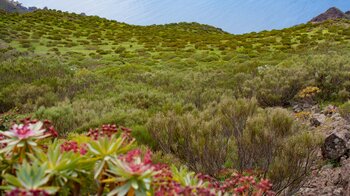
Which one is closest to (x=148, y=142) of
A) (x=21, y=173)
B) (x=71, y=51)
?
(x=21, y=173)

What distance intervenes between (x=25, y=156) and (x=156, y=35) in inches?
1413

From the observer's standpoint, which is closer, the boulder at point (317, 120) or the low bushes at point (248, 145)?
the low bushes at point (248, 145)

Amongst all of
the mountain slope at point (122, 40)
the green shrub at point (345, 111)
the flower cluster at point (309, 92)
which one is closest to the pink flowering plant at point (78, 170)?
the green shrub at point (345, 111)

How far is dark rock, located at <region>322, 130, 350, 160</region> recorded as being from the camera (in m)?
6.43

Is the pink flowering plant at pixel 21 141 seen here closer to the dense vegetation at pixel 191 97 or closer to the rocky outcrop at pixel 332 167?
the dense vegetation at pixel 191 97

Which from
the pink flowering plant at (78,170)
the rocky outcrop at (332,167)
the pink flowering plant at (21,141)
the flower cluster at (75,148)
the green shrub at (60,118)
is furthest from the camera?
the green shrub at (60,118)

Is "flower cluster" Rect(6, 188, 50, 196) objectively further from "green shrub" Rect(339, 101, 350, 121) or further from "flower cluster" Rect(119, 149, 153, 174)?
"green shrub" Rect(339, 101, 350, 121)

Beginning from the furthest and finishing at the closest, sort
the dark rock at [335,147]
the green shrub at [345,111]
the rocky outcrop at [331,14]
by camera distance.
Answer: the rocky outcrop at [331,14] → the green shrub at [345,111] → the dark rock at [335,147]

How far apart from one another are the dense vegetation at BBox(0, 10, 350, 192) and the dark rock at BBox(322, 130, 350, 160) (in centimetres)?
45

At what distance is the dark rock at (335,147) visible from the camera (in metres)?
6.43

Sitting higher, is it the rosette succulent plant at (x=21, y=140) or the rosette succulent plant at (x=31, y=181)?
the rosette succulent plant at (x=21, y=140)

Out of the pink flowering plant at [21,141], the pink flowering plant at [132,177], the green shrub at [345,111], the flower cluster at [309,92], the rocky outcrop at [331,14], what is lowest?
the green shrub at [345,111]

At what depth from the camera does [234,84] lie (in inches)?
518

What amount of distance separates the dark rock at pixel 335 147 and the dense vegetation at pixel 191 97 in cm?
45
